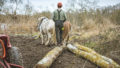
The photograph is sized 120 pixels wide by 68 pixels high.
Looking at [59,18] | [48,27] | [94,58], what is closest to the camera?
[94,58]

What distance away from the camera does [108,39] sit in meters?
8.33

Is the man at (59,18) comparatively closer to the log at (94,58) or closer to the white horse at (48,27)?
the white horse at (48,27)

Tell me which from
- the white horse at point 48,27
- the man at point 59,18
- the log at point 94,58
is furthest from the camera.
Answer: the man at point 59,18

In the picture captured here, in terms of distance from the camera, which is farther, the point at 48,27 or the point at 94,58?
the point at 48,27

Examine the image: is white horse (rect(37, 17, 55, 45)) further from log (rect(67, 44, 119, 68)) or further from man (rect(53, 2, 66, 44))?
log (rect(67, 44, 119, 68))

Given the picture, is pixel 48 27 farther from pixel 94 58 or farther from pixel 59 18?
pixel 94 58

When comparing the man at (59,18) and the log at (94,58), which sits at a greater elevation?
the man at (59,18)

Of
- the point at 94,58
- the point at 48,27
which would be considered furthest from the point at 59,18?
the point at 94,58

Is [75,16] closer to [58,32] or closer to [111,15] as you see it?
[111,15]

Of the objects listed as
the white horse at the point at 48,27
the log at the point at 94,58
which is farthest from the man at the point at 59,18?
the log at the point at 94,58

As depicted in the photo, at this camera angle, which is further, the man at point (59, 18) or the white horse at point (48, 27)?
the man at point (59, 18)

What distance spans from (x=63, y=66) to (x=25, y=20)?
9847 millimetres

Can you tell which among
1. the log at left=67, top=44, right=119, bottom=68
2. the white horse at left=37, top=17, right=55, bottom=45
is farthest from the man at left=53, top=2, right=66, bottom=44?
the log at left=67, top=44, right=119, bottom=68

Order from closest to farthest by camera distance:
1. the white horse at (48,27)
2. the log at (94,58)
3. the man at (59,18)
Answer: the log at (94,58)
the white horse at (48,27)
the man at (59,18)
